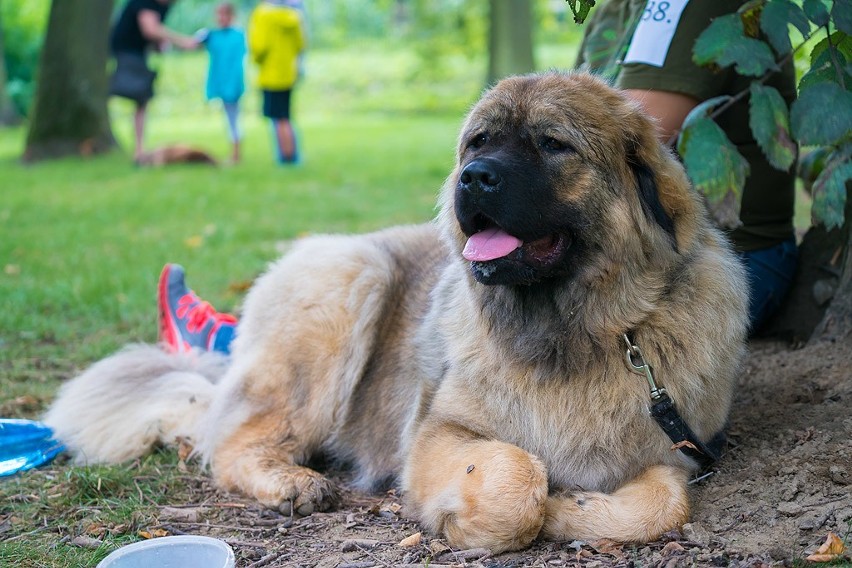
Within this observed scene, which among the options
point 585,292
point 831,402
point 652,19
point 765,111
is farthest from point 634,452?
point 652,19

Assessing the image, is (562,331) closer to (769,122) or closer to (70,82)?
(769,122)

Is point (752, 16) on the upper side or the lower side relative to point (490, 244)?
upper

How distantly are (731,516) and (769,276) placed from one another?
1870 millimetres

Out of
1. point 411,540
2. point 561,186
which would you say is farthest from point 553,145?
point 411,540

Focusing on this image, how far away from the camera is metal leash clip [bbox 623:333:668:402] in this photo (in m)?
3.04

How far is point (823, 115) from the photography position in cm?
301

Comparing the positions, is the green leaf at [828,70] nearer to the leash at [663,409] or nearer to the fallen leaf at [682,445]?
the leash at [663,409]

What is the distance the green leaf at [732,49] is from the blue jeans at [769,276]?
1497 mm

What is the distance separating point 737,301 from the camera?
3.24 m

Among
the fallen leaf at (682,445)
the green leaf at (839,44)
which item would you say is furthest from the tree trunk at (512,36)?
the fallen leaf at (682,445)

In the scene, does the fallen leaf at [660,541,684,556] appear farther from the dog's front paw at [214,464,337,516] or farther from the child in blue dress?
the child in blue dress

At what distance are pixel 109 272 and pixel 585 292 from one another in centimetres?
531

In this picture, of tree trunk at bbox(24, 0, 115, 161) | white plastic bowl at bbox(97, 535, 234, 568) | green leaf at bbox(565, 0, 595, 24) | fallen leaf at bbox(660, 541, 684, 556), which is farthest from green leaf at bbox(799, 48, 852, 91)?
tree trunk at bbox(24, 0, 115, 161)

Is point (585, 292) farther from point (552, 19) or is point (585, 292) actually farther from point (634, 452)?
point (552, 19)
